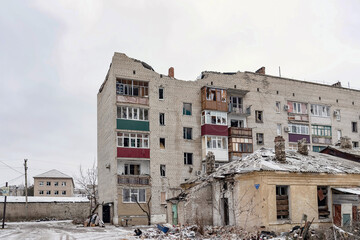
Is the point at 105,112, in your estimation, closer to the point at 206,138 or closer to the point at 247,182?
the point at 206,138

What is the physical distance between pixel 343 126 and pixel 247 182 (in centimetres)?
3245

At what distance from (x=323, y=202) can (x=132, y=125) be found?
20766 mm

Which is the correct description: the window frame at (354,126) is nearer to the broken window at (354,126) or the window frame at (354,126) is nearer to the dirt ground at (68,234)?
the broken window at (354,126)

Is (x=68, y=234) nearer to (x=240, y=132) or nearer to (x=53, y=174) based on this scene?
(x=240, y=132)

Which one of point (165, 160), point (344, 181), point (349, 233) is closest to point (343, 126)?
point (165, 160)

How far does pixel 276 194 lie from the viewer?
2239cm

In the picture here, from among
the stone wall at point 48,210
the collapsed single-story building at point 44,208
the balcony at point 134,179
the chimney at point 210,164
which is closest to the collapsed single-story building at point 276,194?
the chimney at point 210,164

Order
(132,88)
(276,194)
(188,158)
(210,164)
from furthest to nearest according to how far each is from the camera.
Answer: (188,158)
(132,88)
(210,164)
(276,194)

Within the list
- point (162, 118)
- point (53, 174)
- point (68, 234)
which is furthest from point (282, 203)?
point (53, 174)

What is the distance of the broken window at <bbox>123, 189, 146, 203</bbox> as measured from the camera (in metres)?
37.6

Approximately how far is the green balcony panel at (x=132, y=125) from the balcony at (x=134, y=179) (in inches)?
184

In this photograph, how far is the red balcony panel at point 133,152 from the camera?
37.9 metres

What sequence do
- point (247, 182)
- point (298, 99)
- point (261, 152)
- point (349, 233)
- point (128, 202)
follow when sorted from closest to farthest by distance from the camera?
1. point (349, 233)
2. point (247, 182)
3. point (261, 152)
4. point (128, 202)
5. point (298, 99)

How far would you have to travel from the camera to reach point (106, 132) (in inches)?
1645
